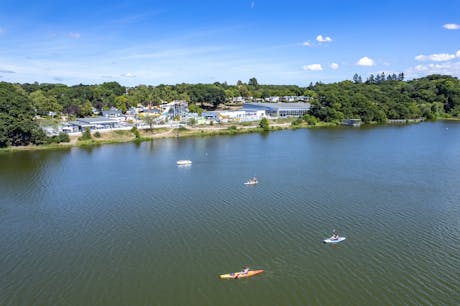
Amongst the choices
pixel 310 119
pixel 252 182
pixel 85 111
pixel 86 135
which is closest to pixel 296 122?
pixel 310 119

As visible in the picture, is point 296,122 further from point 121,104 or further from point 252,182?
point 252,182

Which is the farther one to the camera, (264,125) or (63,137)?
(264,125)

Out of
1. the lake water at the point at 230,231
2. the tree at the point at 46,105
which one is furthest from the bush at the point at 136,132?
the tree at the point at 46,105

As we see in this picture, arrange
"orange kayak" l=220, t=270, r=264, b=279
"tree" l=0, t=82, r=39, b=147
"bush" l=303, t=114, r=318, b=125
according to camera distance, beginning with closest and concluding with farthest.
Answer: "orange kayak" l=220, t=270, r=264, b=279, "tree" l=0, t=82, r=39, b=147, "bush" l=303, t=114, r=318, b=125

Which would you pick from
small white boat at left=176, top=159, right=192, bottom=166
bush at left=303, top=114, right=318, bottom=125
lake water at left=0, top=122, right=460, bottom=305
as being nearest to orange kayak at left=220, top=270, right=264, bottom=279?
lake water at left=0, top=122, right=460, bottom=305

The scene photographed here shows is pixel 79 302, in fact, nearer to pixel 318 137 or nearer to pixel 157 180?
pixel 157 180

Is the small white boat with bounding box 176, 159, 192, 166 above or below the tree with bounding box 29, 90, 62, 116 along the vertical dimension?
below

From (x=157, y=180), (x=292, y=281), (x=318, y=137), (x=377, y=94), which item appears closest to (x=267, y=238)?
(x=292, y=281)

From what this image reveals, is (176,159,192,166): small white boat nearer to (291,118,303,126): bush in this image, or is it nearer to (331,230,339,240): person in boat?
(331,230,339,240): person in boat
